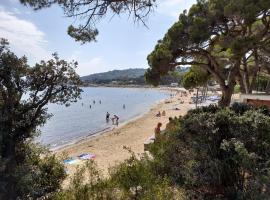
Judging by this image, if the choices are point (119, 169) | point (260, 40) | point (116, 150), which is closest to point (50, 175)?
point (119, 169)

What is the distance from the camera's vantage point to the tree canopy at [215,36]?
11.7 m

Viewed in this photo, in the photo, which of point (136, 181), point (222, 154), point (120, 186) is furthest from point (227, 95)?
point (120, 186)

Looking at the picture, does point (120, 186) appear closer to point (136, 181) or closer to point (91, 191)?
point (136, 181)

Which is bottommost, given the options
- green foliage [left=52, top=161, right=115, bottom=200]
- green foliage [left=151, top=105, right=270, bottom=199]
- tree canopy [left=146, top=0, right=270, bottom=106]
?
green foliage [left=52, top=161, right=115, bottom=200]

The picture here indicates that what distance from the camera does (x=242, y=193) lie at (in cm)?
435

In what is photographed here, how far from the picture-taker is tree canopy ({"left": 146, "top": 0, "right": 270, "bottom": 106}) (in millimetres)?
11703

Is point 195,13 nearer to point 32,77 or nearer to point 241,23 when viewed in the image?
point 241,23

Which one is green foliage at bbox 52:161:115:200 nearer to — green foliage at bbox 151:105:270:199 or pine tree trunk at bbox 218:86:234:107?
green foliage at bbox 151:105:270:199

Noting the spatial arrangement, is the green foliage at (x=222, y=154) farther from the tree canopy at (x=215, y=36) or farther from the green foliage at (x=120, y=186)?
the tree canopy at (x=215, y=36)

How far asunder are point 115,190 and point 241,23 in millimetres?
9860

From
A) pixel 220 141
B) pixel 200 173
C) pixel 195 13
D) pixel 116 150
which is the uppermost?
pixel 195 13

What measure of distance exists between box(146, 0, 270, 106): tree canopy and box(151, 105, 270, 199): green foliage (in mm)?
7167

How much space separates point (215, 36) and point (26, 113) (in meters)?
9.88

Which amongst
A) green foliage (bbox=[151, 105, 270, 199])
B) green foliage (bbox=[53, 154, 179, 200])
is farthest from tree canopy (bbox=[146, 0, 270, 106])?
green foliage (bbox=[53, 154, 179, 200])
